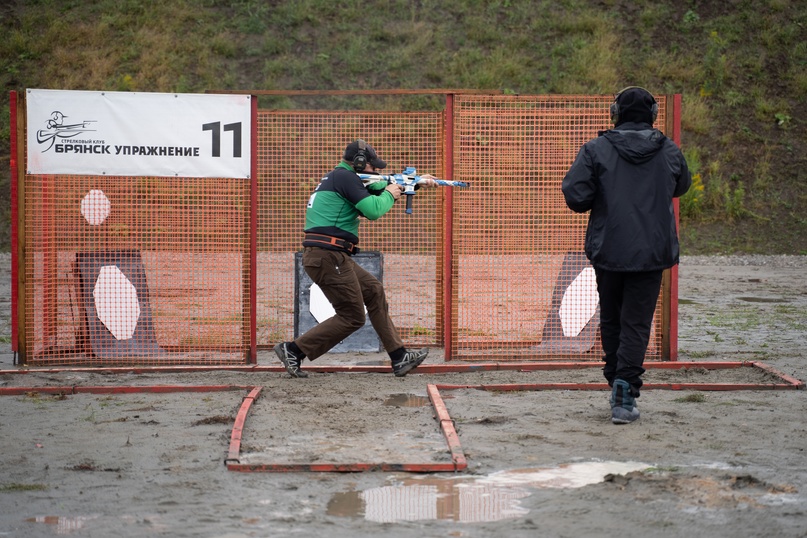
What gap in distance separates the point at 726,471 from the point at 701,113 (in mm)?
20640

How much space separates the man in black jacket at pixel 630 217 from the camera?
21.2 feet

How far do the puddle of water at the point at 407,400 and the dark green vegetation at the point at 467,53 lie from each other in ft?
56.6

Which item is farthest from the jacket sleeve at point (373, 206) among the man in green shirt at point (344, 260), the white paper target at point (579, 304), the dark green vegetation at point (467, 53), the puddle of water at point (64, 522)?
the dark green vegetation at point (467, 53)

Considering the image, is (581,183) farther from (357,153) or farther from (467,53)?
(467,53)

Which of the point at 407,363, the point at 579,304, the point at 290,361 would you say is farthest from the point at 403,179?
the point at 579,304

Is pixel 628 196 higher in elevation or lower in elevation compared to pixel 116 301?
higher

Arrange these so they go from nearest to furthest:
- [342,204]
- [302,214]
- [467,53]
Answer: [342,204] → [302,214] → [467,53]

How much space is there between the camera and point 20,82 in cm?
2569

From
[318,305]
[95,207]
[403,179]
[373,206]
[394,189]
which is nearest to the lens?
[373,206]

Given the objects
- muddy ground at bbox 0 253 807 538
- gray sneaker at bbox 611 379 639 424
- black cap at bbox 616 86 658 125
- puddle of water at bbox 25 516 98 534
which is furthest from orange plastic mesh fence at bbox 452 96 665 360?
puddle of water at bbox 25 516 98 534

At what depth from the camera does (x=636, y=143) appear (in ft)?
21.4

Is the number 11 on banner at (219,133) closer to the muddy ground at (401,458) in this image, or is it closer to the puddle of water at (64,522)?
the muddy ground at (401,458)

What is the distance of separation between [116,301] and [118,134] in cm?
157

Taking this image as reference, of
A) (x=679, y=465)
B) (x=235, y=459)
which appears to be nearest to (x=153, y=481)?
(x=235, y=459)
